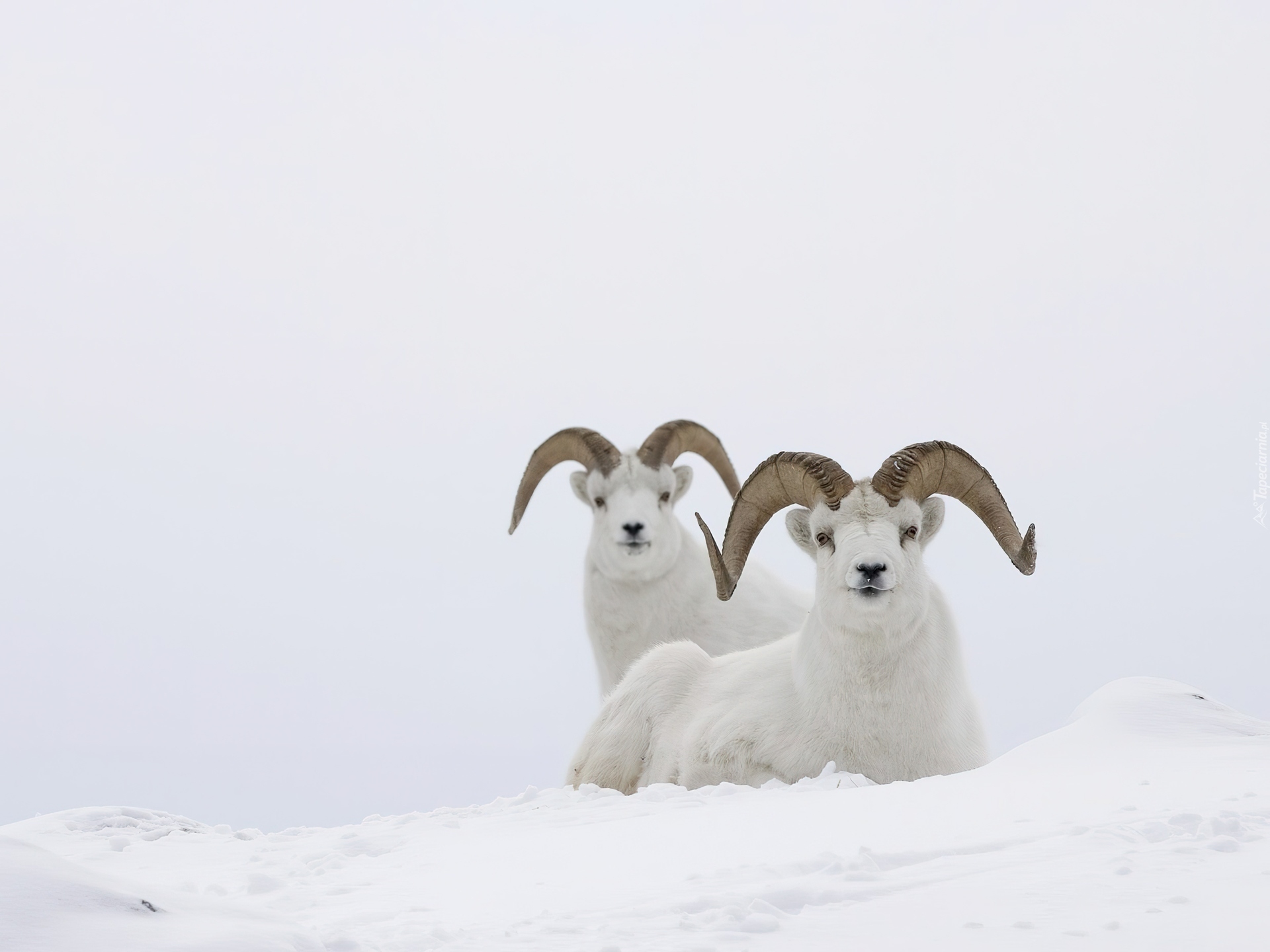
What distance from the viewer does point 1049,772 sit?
5465 millimetres

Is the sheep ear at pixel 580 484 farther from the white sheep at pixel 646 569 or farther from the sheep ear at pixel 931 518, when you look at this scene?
the sheep ear at pixel 931 518

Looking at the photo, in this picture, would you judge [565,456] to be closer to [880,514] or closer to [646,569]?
[646,569]

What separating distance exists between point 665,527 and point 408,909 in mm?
7896

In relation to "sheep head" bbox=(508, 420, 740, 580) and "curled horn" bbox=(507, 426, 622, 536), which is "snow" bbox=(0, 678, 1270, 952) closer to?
"sheep head" bbox=(508, 420, 740, 580)

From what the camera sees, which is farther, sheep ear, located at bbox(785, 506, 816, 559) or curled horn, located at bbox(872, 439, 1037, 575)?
sheep ear, located at bbox(785, 506, 816, 559)

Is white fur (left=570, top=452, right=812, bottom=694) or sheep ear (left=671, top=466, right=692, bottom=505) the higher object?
sheep ear (left=671, top=466, right=692, bottom=505)

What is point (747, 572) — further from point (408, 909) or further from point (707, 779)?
point (408, 909)

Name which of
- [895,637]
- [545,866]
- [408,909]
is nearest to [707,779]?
[895,637]

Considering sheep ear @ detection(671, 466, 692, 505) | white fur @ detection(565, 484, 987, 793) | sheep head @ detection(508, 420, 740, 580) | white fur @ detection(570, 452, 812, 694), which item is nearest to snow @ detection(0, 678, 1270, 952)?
white fur @ detection(565, 484, 987, 793)

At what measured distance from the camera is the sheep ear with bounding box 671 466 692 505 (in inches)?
488

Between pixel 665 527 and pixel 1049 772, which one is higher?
pixel 665 527

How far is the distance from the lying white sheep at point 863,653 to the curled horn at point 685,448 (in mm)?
3722

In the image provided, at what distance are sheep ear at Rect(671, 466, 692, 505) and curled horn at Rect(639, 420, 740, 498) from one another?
0.35 feet

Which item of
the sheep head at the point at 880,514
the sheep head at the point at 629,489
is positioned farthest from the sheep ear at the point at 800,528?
the sheep head at the point at 629,489
